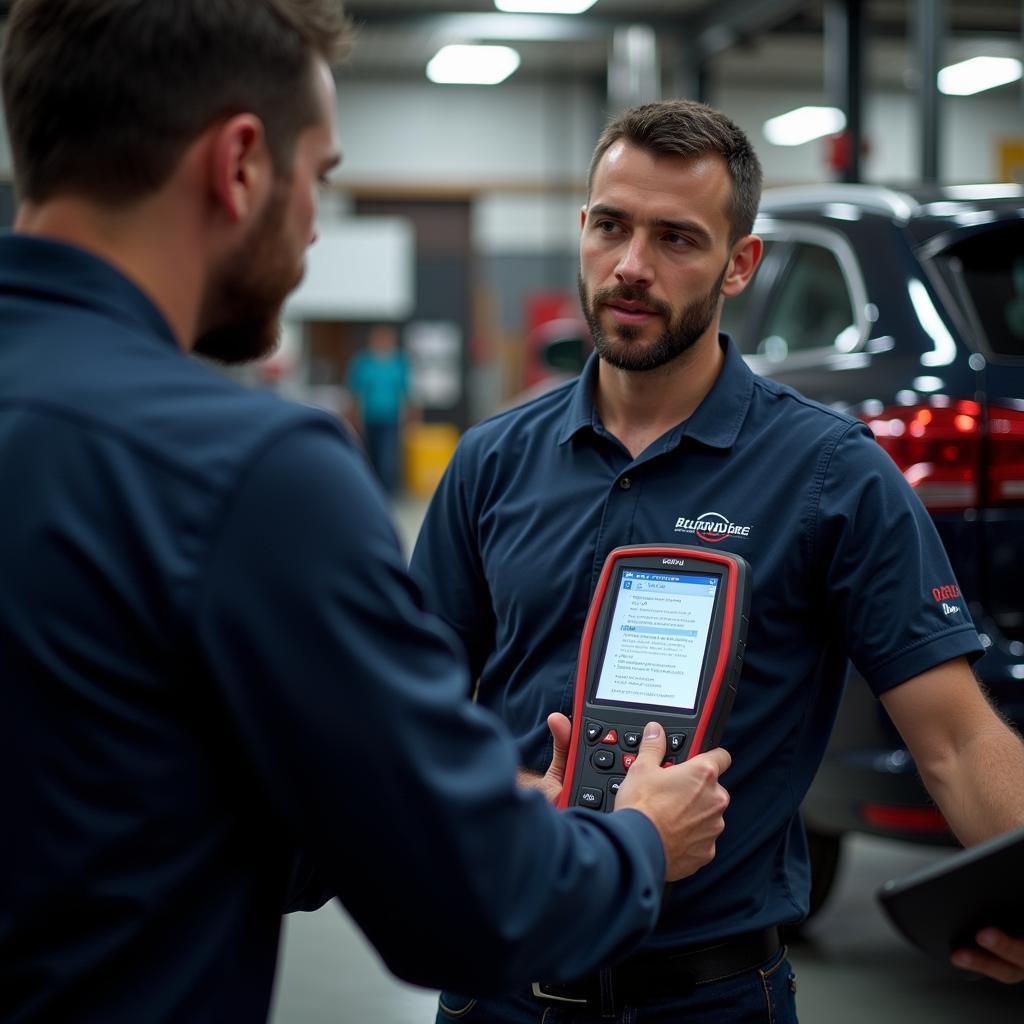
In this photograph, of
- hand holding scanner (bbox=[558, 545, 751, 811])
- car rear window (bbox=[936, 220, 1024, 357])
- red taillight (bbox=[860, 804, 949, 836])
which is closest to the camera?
hand holding scanner (bbox=[558, 545, 751, 811])

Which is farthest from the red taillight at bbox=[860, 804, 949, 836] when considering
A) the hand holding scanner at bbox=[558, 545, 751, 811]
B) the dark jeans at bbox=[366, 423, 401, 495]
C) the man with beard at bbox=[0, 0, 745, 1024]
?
the dark jeans at bbox=[366, 423, 401, 495]

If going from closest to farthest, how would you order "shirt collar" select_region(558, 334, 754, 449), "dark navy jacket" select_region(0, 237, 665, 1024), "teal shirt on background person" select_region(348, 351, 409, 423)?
"dark navy jacket" select_region(0, 237, 665, 1024) < "shirt collar" select_region(558, 334, 754, 449) < "teal shirt on background person" select_region(348, 351, 409, 423)

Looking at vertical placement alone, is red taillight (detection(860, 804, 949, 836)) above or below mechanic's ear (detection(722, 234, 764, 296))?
below

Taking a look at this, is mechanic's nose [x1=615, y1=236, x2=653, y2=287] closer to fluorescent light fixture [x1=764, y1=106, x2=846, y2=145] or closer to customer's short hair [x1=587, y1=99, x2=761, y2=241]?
customer's short hair [x1=587, y1=99, x2=761, y2=241]

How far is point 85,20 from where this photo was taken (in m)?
0.98

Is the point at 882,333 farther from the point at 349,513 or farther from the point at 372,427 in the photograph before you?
the point at 372,427

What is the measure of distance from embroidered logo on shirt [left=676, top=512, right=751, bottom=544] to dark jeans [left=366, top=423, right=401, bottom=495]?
14001 mm

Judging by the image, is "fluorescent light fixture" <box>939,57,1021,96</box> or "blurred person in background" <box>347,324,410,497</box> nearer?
"fluorescent light fixture" <box>939,57,1021,96</box>

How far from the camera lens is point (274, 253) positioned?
41.8 inches

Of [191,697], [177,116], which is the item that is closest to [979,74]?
[177,116]

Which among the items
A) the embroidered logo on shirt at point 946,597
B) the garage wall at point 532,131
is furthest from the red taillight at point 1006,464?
the garage wall at point 532,131

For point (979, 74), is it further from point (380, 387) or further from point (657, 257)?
point (657, 257)

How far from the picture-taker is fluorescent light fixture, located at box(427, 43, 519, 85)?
16.0 m

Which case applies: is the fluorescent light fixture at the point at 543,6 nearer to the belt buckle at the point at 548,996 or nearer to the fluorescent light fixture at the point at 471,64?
the fluorescent light fixture at the point at 471,64
